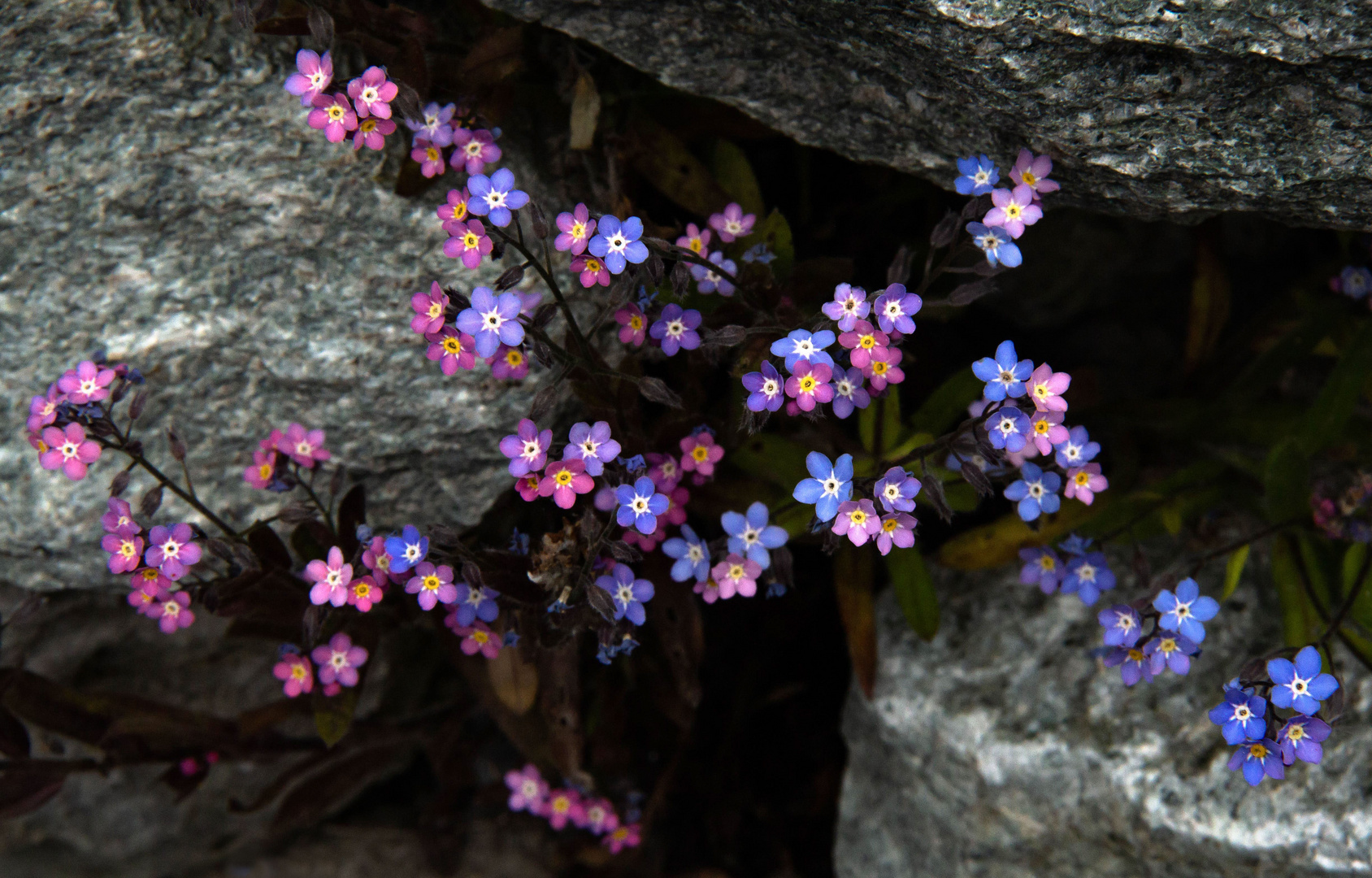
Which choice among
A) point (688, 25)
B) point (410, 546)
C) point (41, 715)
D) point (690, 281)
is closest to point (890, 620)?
point (690, 281)

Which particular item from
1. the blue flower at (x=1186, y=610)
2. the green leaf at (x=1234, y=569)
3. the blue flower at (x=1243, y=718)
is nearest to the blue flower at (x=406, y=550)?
the blue flower at (x=1186, y=610)

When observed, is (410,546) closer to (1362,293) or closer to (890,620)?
(890,620)

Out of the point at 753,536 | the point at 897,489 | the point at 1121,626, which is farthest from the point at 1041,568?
the point at 753,536

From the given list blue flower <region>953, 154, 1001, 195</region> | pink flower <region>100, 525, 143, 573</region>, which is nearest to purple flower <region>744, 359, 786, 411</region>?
blue flower <region>953, 154, 1001, 195</region>

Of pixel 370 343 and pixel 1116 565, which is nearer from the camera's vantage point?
pixel 370 343

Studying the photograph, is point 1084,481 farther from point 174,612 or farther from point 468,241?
point 174,612
